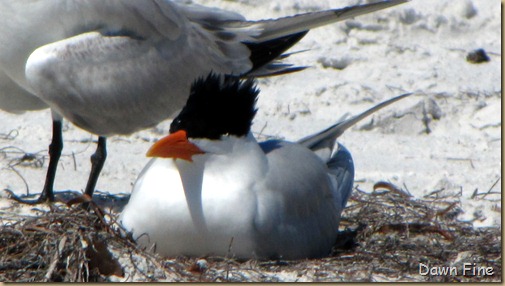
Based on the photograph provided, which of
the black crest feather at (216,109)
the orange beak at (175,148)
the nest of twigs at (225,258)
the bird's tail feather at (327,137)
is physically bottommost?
the nest of twigs at (225,258)

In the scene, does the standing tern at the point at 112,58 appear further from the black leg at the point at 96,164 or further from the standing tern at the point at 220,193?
the standing tern at the point at 220,193

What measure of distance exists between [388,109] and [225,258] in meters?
2.64

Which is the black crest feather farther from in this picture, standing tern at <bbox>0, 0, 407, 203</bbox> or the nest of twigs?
standing tern at <bbox>0, 0, 407, 203</bbox>

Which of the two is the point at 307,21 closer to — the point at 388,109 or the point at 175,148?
the point at 388,109

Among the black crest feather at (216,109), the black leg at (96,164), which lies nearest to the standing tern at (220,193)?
the black crest feather at (216,109)

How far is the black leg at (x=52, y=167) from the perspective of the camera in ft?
18.0

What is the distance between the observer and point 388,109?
6.84 metres

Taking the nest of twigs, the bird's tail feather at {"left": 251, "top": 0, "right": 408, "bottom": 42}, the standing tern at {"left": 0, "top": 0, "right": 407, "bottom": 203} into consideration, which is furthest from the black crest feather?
the bird's tail feather at {"left": 251, "top": 0, "right": 408, "bottom": 42}

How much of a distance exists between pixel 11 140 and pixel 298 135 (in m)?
1.52

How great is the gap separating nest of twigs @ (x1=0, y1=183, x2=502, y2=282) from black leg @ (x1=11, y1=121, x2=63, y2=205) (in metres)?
0.25

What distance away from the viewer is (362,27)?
7.94 metres

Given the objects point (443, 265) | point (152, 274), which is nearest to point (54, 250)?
point (152, 274)

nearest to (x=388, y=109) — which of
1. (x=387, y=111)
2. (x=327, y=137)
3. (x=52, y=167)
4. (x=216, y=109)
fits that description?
(x=387, y=111)

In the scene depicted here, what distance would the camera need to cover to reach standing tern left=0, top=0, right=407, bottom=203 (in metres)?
5.45
